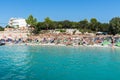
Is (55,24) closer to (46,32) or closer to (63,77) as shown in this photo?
(46,32)

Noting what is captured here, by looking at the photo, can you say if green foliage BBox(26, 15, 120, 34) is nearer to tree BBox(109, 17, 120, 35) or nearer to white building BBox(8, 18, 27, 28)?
tree BBox(109, 17, 120, 35)

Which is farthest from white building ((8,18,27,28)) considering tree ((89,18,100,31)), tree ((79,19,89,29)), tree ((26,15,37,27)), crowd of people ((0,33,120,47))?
tree ((89,18,100,31))

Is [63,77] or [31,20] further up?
[31,20]

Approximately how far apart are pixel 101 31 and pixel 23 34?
2867cm

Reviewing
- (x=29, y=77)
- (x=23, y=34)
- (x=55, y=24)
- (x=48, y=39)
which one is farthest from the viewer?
(x=55, y=24)

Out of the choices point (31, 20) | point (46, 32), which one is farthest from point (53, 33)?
point (31, 20)

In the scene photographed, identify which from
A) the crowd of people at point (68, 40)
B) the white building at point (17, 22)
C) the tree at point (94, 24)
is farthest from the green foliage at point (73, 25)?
the white building at point (17, 22)

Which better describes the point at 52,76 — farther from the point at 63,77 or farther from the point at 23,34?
the point at 23,34

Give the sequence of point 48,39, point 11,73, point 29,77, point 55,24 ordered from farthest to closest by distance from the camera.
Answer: point 55,24 → point 48,39 → point 11,73 → point 29,77

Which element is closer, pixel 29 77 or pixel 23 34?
pixel 29 77

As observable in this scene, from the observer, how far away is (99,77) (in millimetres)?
27531

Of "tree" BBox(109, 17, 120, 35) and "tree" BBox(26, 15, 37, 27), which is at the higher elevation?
"tree" BBox(26, 15, 37, 27)

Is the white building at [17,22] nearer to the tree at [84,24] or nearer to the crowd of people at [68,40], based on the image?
the tree at [84,24]

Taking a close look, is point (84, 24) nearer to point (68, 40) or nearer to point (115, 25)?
point (115, 25)
